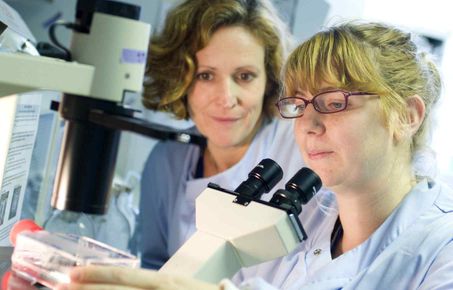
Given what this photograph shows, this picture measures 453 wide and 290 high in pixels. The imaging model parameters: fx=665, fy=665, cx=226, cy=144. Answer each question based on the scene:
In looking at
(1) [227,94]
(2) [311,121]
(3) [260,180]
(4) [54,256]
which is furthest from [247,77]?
(4) [54,256]

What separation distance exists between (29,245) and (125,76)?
384mm

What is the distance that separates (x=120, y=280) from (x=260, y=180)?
312 millimetres

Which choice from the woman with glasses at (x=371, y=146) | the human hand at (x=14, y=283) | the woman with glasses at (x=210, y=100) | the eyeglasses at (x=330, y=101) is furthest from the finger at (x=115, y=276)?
the woman with glasses at (x=210, y=100)

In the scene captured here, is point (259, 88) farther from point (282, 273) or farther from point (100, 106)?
point (100, 106)

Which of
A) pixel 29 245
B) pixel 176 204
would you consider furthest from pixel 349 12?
pixel 29 245

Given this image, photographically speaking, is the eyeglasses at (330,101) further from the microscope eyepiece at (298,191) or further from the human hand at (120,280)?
the human hand at (120,280)

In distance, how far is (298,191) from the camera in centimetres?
110

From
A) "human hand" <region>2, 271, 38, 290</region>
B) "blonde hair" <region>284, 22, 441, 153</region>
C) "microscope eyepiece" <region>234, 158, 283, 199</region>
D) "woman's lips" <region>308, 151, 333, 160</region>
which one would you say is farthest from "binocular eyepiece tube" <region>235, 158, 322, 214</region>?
"human hand" <region>2, 271, 38, 290</region>

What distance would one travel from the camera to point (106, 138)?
1.24 meters

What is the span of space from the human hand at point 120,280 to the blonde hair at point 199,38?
1038 mm

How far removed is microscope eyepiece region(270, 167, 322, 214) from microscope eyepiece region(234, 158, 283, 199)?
0.03 m

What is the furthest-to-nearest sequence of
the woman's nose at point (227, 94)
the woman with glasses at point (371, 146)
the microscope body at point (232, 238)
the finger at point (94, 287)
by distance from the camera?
the woman's nose at point (227, 94)
the woman with glasses at point (371, 146)
the microscope body at point (232, 238)
the finger at point (94, 287)

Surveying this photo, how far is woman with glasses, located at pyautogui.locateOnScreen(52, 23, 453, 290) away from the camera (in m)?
1.27

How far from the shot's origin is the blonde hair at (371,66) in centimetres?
129
